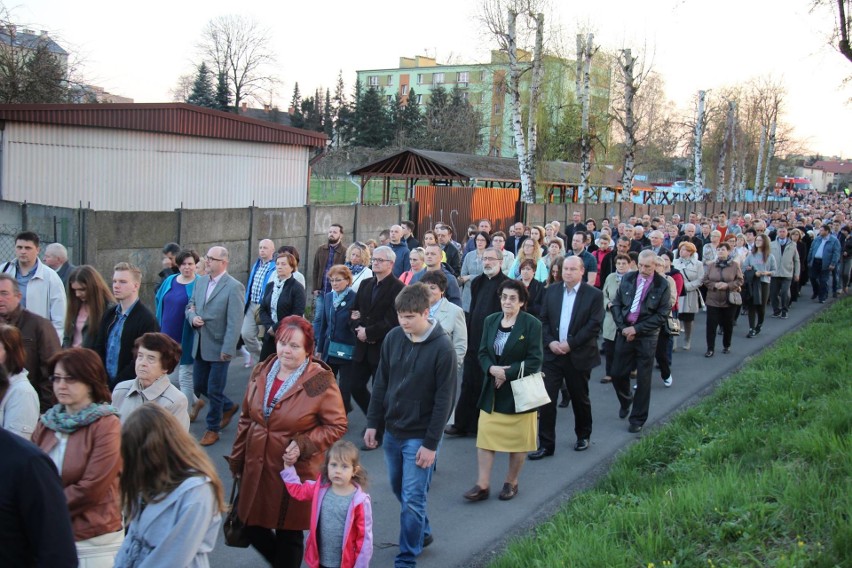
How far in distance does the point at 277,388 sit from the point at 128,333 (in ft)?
6.27

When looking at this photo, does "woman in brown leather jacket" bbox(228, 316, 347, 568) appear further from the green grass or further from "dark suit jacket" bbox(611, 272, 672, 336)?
"dark suit jacket" bbox(611, 272, 672, 336)

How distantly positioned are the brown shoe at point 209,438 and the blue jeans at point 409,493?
118 inches

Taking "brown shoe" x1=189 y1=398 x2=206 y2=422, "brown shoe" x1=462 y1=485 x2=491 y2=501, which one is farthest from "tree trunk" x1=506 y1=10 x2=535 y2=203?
"brown shoe" x1=462 y1=485 x2=491 y2=501

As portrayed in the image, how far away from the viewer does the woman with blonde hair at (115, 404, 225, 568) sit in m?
3.26

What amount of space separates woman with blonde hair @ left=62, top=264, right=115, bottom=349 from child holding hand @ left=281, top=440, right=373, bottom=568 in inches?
115

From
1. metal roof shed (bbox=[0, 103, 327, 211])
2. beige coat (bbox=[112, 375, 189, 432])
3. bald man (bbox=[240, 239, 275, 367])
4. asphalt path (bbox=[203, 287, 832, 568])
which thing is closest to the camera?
beige coat (bbox=[112, 375, 189, 432])

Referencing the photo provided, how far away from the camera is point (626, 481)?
6816mm

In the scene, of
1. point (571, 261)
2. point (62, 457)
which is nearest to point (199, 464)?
point (62, 457)

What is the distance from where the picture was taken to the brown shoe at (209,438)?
26.0 feet

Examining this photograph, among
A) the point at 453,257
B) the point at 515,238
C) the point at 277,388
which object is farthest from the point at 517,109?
the point at 277,388

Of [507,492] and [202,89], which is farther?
[202,89]

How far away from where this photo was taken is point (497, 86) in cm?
4484

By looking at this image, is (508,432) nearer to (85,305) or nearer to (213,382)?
(213,382)

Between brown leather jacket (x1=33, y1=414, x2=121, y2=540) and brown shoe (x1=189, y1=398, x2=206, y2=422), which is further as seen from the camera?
brown shoe (x1=189, y1=398, x2=206, y2=422)
